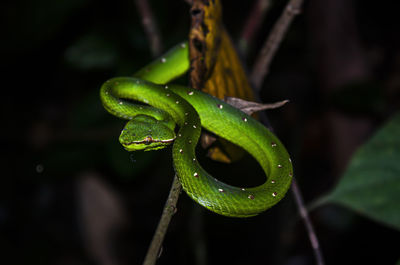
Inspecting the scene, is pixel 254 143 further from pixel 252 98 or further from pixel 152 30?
pixel 152 30

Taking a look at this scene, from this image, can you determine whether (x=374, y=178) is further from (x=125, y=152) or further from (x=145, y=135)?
(x=125, y=152)

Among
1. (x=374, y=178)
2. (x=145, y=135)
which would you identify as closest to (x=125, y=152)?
(x=145, y=135)

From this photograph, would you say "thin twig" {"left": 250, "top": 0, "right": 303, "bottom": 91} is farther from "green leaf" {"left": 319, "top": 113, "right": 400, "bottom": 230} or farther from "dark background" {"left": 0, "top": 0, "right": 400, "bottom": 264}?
"dark background" {"left": 0, "top": 0, "right": 400, "bottom": 264}

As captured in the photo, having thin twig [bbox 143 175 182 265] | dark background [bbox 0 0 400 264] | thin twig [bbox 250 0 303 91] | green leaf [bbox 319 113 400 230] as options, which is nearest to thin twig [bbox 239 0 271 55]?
thin twig [bbox 250 0 303 91]

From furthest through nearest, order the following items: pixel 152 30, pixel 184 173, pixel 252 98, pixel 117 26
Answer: pixel 117 26 < pixel 152 30 < pixel 252 98 < pixel 184 173

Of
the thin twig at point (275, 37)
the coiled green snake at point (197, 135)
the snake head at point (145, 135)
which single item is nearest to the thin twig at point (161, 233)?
the coiled green snake at point (197, 135)

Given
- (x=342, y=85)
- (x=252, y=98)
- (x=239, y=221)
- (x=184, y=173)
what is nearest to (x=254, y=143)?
(x=252, y=98)
